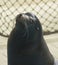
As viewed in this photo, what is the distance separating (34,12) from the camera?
3.09 meters

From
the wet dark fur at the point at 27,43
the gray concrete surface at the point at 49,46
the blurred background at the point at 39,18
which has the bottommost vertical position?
the gray concrete surface at the point at 49,46

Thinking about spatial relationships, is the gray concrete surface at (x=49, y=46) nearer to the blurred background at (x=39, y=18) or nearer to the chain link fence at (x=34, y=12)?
the blurred background at (x=39, y=18)

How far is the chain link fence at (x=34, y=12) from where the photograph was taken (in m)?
2.51

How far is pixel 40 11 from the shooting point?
3.18 m

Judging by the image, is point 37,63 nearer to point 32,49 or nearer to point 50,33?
point 32,49

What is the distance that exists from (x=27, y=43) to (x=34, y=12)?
234cm

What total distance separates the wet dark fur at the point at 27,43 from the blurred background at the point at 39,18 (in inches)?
28.7

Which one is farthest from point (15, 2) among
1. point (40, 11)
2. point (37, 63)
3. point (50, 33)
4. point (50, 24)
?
point (37, 63)

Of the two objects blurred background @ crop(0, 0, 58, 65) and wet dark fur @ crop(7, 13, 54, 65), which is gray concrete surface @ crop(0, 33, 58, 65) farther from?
wet dark fur @ crop(7, 13, 54, 65)

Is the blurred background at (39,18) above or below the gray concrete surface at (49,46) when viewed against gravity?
above

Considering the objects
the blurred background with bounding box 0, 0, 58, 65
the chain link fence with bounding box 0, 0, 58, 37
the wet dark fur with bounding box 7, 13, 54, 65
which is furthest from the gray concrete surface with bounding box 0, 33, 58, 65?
Result: the wet dark fur with bounding box 7, 13, 54, 65

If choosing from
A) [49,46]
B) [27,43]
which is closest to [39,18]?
[49,46]

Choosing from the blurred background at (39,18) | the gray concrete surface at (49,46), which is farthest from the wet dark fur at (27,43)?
the gray concrete surface at (49,46)

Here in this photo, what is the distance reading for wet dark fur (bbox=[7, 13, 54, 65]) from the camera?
0.76 metres
